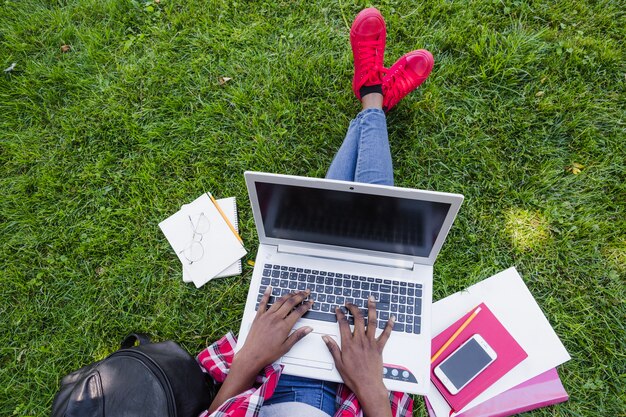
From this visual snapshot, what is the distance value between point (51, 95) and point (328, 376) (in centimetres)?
313

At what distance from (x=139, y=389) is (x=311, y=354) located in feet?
2.64

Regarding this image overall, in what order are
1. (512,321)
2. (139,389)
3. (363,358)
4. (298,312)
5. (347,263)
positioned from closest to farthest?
(139,389), (363,358), (298,312), (347,263), (512,321)

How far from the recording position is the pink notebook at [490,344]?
2238mm

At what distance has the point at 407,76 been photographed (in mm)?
2936

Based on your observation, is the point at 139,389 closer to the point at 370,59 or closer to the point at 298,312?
the point at 298,312

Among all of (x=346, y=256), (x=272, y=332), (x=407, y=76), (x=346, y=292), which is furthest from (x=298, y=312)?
(x=407, y=76)

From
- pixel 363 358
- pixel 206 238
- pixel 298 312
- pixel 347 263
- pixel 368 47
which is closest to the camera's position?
pixel 363 358

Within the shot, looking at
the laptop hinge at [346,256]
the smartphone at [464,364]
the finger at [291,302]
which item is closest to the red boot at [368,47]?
the laptop hinge at [346,256]

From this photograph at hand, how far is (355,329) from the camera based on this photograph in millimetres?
1984

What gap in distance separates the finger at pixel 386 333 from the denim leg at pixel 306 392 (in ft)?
1.21

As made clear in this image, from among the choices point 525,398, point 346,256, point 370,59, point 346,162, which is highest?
point 370,59

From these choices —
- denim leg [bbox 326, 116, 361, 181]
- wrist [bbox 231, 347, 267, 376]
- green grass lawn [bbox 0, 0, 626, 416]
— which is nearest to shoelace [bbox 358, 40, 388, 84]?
green grass lawn [bbox 0, 0, 626, 416]

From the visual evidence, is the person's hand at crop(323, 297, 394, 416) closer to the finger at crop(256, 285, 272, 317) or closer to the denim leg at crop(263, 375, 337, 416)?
the denim leg at crop(263, 375, 337, 416)

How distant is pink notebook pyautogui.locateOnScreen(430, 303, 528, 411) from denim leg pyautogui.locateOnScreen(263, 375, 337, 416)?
629 mm
